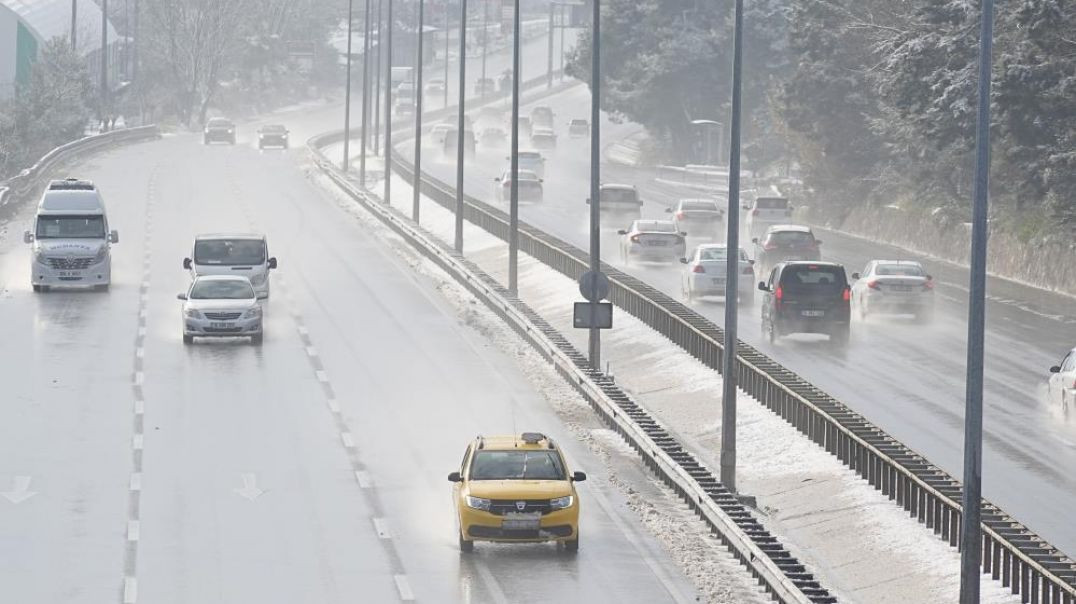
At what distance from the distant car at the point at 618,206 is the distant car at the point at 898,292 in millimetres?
31782

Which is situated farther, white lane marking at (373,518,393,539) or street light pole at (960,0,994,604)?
white lane marking at (373,518,393,539)

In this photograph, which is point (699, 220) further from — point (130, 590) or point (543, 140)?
point (543, 140)

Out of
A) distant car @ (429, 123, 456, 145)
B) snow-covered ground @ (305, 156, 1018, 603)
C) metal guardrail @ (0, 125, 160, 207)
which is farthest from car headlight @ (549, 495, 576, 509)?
distant car @ (429, 123, 456, 145)

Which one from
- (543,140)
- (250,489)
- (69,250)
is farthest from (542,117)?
(250,489)

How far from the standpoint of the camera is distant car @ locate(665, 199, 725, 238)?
78750 millimetres

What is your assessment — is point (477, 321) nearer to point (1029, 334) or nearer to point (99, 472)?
point (1029, 334)

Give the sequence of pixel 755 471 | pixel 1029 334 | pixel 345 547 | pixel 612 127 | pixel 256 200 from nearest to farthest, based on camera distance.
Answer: pixel 345 547 < pixel 755 471 < pixel 1029 334 < pixel 256 200 < pixel 612 127

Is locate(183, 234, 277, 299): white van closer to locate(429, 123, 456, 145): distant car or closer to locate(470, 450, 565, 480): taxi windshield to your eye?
locate(470, 450, 565, 480): taxi windshield

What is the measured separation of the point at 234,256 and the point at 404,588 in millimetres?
30282

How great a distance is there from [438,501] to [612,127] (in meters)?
138

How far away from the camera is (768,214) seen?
276 feet

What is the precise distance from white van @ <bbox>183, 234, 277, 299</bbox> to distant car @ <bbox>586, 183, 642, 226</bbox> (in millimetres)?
31771

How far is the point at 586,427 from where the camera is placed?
36781 millimetres

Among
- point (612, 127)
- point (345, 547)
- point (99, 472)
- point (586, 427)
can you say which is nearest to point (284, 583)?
point (345, 547)
